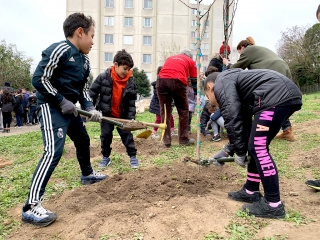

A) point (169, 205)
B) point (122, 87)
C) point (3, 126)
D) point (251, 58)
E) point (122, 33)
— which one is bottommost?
point (3, 126)

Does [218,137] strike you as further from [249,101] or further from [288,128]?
[249,101]

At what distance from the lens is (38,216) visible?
2.85m

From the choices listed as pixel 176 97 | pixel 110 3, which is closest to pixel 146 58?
pixel 110 3

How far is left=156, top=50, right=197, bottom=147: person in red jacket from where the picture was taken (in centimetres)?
566

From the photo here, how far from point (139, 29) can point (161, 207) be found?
127 ft

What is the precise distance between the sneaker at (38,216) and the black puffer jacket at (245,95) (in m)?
1.81

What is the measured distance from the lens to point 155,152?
570cm

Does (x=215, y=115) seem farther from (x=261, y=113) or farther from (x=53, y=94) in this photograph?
(x=53, y=94)

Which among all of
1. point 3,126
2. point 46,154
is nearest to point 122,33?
point 3,126

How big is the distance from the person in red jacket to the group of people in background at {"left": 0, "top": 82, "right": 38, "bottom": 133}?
8825 mm

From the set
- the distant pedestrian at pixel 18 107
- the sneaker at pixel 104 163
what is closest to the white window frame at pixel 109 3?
the distant pedestrian at pixel 18 107

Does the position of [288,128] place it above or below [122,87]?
below

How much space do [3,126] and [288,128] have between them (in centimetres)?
1229

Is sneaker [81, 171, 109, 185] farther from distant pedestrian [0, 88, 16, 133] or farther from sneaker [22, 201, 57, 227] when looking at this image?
distant pedestrian [0, 88, 16, 133]
